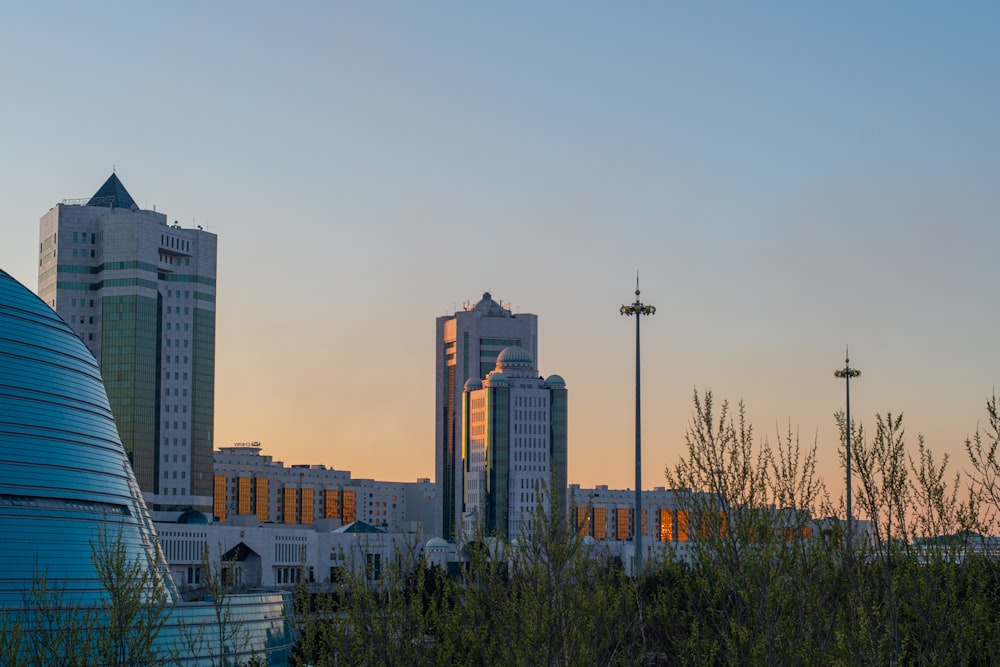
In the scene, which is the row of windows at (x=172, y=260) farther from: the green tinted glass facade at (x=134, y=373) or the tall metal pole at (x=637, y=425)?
the tall metal pole at (x=637, y=425)

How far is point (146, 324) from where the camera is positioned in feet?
577

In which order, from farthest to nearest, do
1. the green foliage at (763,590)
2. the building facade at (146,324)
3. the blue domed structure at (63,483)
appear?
the building facade at (146,324), the blue domed structure at (63,483), the green foliage at (763,590)

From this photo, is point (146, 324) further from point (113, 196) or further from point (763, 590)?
point (763, 590)

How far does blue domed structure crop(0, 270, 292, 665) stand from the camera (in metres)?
70.8

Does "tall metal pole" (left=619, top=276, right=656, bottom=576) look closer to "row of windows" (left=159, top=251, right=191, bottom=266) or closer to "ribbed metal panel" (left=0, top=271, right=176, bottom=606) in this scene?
"ribbed metal panel" (left=0, top=271, right=176, bottom=606)

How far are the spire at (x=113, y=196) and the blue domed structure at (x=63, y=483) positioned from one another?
10585cm

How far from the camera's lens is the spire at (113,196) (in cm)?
18925

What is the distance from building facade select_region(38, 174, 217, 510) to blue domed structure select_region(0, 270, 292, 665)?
88095 mm

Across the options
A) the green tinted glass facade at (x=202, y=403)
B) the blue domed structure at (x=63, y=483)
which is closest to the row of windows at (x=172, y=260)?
the green tinted glass facade at (x=202, y=403)

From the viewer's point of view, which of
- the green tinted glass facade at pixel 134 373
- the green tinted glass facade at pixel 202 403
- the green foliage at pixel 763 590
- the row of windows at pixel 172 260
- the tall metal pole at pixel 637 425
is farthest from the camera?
the row of windows at pixel 172 260

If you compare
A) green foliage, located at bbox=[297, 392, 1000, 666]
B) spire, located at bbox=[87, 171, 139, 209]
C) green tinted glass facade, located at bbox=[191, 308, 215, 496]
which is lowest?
green foliage, located at bbox=[297, 392, 1000, 666]

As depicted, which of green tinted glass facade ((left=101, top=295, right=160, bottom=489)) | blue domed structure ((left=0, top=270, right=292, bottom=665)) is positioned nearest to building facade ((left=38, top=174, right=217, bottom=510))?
green tinted glass facade ((left=101, top=295, right=160, bottom=489))

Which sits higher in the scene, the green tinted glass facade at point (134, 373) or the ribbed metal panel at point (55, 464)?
the green tinted glass facade at point (134, 373)

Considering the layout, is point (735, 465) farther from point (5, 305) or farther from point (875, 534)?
point (5, 305)
